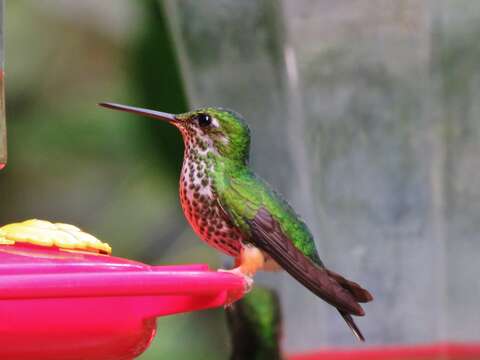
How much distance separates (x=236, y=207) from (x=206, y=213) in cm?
9

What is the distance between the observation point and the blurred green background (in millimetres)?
6867

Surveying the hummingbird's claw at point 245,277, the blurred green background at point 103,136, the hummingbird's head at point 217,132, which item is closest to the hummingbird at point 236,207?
the hummingbird's head at point 217,132

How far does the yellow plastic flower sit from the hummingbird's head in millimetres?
600

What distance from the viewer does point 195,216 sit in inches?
129

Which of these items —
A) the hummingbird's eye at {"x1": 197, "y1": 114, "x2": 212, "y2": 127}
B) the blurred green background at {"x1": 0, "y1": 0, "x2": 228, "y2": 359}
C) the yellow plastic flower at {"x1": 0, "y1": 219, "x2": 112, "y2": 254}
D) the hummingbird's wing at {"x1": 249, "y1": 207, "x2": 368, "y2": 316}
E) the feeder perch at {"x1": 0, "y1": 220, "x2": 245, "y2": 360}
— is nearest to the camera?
the feeder perch at {"x1": 0, "y1": 220, "x2": 245, "y2": 360}

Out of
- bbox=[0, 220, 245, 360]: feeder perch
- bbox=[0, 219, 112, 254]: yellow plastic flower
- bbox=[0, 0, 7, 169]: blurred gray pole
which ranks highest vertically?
bbox=[0, 0, 7, 169]: blurred gray pole

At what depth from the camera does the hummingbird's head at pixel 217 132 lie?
338 centimetres

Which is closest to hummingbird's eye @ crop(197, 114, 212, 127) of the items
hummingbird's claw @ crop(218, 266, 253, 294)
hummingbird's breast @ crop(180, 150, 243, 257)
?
hummingbird's breast @ crop(180, 150, 243, 257)

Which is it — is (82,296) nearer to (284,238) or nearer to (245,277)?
(245,277)

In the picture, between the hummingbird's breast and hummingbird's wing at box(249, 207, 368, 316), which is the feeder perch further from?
the hummingbird's breast

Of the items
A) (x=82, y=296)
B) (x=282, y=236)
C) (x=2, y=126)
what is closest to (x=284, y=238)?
(x=282, y=236)

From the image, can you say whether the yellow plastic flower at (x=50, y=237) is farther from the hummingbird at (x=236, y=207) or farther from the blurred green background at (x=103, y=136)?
the blurred green background at (x=103, y=136)

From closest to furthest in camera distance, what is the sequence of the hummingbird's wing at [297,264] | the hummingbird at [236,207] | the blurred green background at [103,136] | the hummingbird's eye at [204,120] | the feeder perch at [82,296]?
the feeder perch at [82,296]
the hummingbird's wing at [297,264]
the hummingbird at [236,207]
the hummingbird's eye at [204,120]
the blurred green background at [103,136]

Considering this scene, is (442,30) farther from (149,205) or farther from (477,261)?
(149,205)
